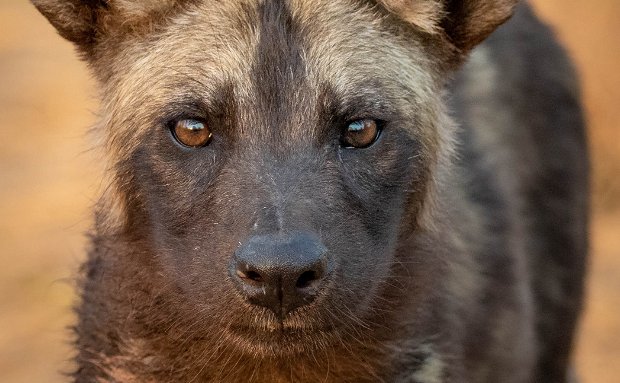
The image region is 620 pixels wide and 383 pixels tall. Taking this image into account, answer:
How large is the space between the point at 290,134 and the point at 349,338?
80 cm

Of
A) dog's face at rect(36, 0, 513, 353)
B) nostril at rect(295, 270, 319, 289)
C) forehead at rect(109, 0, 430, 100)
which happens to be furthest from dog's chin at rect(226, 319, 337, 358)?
forehead at rect(109, 0, 430, 100)

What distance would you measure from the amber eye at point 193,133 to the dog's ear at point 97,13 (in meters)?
0.45

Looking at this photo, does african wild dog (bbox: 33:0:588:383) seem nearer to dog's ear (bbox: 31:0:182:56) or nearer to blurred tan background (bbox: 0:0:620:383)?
dog's ear (bbox: 31:0:182:56)

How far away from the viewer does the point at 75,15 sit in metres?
4.14

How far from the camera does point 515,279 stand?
557cm

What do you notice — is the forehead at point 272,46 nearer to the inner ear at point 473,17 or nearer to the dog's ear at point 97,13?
the dog's ear at point 97,13

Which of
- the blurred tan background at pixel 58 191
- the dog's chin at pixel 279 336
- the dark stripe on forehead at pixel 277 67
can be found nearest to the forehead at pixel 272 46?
the dark stripe on forehead at pixel 277 67

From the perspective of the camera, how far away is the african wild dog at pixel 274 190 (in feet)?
12.2

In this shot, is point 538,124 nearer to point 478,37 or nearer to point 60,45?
point 478,37

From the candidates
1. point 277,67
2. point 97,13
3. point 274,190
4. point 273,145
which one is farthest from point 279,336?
point 97,13

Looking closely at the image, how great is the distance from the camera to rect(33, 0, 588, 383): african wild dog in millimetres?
3713

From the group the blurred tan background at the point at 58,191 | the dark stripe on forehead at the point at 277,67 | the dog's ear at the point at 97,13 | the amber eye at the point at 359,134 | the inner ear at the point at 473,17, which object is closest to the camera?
the dark stripe on forehead at the point at 277,67

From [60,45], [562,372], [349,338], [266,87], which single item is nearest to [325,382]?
[349,338]

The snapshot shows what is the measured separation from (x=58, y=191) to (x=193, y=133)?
20.6 ft
